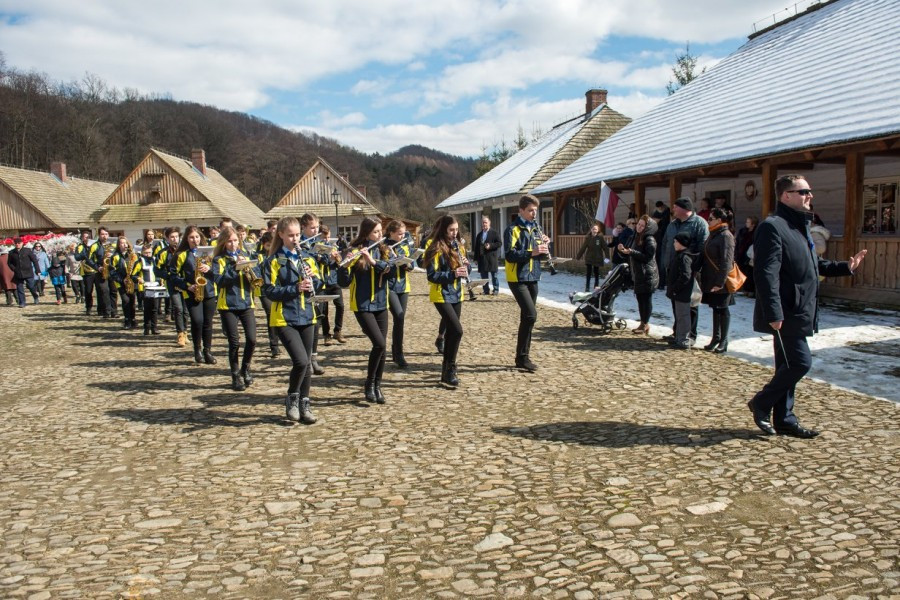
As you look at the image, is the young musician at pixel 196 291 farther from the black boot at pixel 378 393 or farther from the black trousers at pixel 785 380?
the black trousers at pixel 785 380

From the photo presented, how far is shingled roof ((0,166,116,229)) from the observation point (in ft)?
137

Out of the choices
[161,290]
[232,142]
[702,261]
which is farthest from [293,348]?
[232,142]

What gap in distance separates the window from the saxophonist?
12.5m

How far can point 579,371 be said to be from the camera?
7527 mm

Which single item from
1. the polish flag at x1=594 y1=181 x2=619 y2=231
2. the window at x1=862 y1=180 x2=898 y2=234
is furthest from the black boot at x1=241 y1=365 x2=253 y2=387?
the window at x1=862 y1=180 x2=898 y2=234

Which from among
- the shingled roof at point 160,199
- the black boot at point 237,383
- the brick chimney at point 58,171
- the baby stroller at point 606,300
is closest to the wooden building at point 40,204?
the brick chimney at point 58,171

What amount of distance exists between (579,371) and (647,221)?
3.48 meters

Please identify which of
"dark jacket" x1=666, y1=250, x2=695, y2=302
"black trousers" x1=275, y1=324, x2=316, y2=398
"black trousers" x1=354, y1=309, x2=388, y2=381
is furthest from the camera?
"dark jacket" x1=666, y1=250, x2=695, y2=302

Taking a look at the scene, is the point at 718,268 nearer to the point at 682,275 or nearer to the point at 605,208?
the point at 682,275

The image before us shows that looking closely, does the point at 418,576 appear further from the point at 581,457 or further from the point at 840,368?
the point at 840,368

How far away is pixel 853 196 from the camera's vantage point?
456 inches

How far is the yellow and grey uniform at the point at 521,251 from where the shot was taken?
739cm

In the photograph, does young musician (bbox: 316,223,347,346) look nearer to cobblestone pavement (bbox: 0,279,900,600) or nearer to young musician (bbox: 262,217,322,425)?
cobblestone pavement (bbox: 0,279,900,600)

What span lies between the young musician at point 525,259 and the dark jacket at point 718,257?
220 cm
